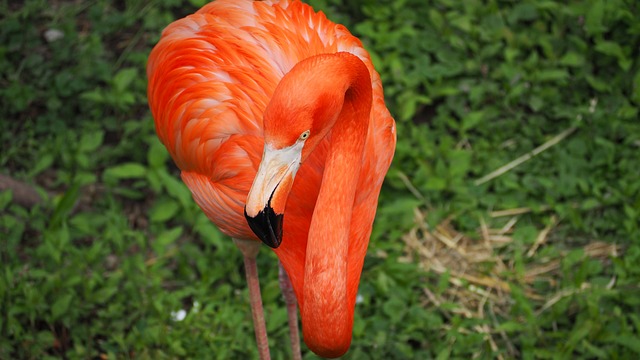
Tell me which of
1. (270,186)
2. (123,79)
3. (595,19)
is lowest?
(123,79)

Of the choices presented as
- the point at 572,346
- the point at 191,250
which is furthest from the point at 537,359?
the point at 191,250

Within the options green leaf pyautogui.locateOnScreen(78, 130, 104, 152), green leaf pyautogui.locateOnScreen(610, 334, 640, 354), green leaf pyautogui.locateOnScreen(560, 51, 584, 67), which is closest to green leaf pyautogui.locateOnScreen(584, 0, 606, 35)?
green leaf pyautogui.locateOnScreen(560, 51, 584, 67)

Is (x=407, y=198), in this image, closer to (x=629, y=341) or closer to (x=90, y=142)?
(x=629, y=341)

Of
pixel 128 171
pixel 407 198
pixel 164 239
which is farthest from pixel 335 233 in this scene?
pixel 128 171

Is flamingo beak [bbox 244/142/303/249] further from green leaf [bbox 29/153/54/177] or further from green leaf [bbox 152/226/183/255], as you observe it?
green leaf [bbox 29/153/54/177]

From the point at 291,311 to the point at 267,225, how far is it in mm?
1378

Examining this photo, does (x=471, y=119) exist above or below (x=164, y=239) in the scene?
above

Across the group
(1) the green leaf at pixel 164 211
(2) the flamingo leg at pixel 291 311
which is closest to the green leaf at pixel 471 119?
(2) the flamingo leg at pixel 291 311

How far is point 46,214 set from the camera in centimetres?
454

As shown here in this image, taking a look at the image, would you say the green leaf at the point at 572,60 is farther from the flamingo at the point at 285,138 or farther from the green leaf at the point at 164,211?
the green leaf at the point at 164,211

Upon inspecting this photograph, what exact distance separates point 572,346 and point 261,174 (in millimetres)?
2051

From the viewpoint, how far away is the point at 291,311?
3963 mm

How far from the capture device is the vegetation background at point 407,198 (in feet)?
13.3

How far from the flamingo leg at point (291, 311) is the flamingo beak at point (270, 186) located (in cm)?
128
